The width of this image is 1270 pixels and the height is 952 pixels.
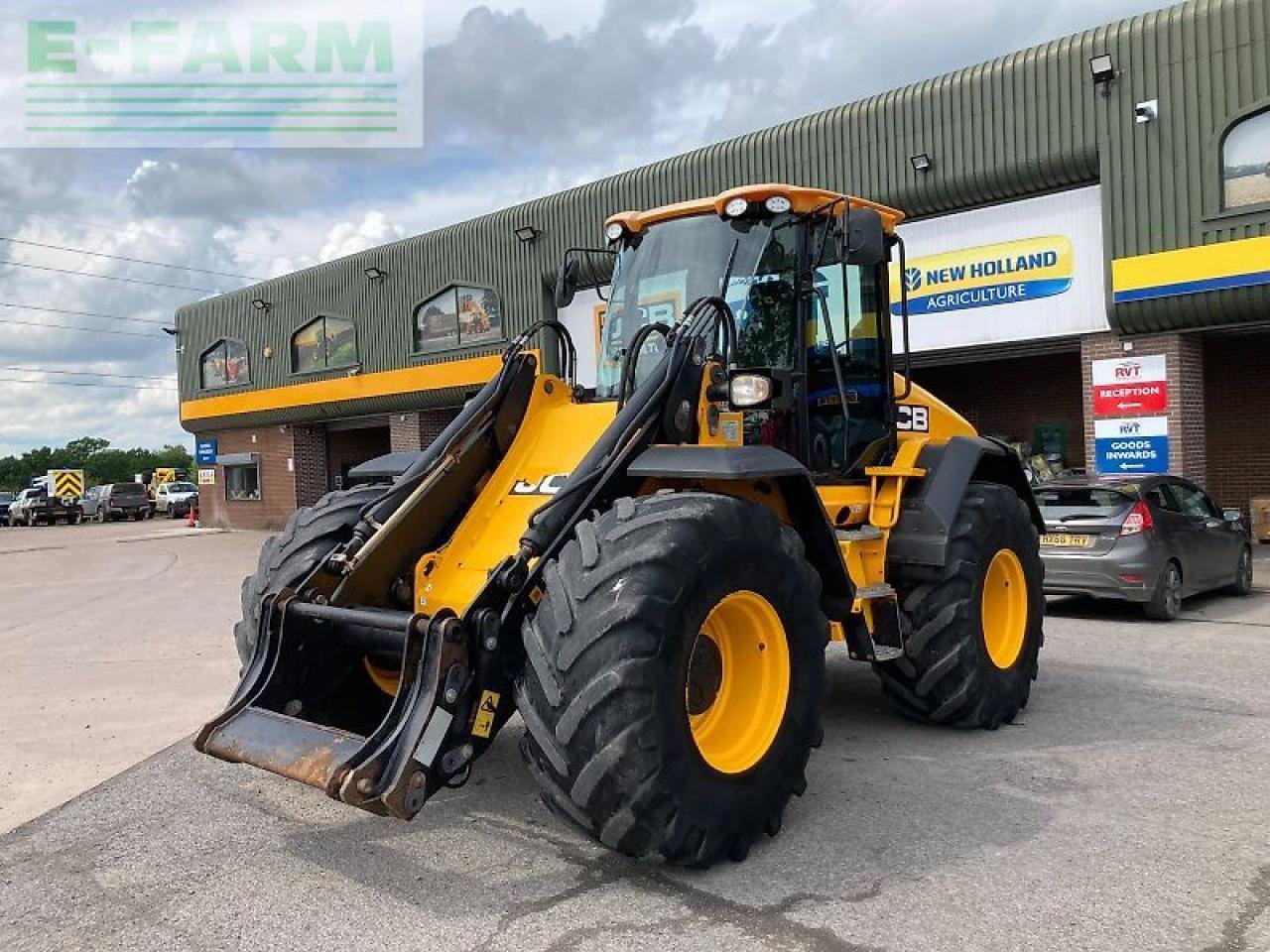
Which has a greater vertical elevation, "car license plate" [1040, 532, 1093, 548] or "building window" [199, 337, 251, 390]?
"building window" [199, 337, 251, 390]

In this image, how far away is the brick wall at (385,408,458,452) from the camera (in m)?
25.6

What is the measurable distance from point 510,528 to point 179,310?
1296 inches

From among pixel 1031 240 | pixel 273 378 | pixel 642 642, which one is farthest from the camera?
pixel 273 378

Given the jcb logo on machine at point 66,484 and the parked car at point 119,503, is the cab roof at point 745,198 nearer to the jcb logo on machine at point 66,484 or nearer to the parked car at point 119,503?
the parked car at point 119,503

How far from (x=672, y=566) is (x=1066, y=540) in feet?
25.8

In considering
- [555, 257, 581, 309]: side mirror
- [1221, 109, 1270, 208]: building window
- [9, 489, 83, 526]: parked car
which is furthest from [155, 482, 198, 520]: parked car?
[555, 257, 581, 309]: side mirror

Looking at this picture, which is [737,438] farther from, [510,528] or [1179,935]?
[1179,935]

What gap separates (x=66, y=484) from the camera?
164 feet

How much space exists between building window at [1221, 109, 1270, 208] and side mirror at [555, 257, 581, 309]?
36.2 feet

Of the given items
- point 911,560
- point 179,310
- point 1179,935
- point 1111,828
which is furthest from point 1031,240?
point 179,310

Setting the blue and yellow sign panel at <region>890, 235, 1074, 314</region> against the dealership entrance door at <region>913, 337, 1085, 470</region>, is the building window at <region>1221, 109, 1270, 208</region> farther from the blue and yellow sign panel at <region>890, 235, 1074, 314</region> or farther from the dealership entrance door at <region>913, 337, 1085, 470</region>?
the dealership entrance door at <region>913, 337, 1085, 470</region>

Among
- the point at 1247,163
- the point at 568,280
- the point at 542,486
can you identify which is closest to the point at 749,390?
the point at 542,486

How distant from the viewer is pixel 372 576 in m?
4.91

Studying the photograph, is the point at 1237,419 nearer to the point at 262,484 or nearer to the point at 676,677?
the point at 676,677
